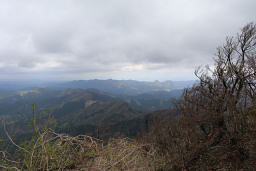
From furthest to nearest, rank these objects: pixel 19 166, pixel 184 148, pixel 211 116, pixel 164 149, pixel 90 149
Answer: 1. pixel 211 116
2. pixel 164 149
3. pixel 184 148
4. pixel 90 149
5. pixel 19 166

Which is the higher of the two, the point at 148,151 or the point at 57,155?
the point at 57,155

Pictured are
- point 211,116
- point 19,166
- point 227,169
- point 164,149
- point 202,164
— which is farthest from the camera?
point 211,116

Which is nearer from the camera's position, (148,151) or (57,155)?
(57,155)

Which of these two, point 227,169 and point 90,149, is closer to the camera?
point 90,149

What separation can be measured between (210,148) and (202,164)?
53 centimetres

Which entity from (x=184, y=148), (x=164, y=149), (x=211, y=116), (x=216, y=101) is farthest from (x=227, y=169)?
(x=216, y=101)

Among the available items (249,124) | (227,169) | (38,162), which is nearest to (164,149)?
(227,169)

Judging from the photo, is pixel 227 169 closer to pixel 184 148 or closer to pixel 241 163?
pixel 241 163

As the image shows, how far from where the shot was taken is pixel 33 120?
2.55m

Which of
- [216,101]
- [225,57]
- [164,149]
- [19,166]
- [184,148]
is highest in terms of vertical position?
[225,57]

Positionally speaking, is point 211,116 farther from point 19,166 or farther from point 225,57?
point 225,57

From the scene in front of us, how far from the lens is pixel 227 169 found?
3592mm

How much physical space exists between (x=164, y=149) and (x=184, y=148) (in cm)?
93

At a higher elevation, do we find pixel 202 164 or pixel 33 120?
pixel 33 120
